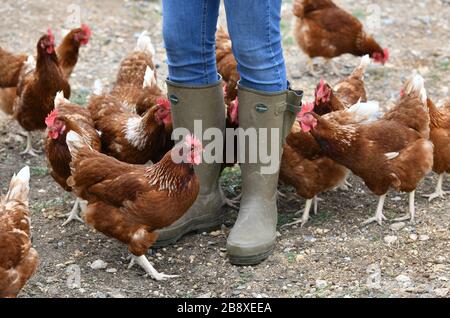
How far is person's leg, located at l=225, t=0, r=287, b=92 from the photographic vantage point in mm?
3230

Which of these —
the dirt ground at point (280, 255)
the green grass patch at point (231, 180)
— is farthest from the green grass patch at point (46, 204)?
the green grass patch at point (231, 180)

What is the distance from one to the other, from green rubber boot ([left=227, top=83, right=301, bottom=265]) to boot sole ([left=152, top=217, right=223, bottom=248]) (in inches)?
12.5

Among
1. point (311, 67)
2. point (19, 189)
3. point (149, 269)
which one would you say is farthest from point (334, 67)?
point (19, 189)

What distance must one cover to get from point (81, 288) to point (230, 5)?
5.21ft

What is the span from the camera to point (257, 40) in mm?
3297

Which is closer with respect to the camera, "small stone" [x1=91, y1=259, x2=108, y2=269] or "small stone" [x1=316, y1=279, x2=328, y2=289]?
"small stone" [x1=316, y1=279, x2=328, y2=289]

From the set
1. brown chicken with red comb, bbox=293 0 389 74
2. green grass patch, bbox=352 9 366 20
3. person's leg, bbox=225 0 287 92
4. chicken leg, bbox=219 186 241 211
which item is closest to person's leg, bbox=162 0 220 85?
person's leg, bbox=225 0 287 92

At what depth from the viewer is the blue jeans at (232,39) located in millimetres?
3260

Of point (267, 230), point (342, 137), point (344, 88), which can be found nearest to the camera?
point (267, 230)

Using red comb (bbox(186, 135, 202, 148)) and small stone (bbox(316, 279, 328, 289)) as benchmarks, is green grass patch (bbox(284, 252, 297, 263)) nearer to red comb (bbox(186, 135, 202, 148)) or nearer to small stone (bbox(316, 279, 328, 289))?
small stone (bbox(316, 279, 328, 289))

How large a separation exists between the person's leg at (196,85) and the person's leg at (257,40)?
18 centimetres

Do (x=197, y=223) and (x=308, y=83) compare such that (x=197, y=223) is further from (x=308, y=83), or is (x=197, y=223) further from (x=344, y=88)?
(x=308, y=83)

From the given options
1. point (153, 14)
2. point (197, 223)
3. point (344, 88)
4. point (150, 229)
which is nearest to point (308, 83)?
point (344, 88)

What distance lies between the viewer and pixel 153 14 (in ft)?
25.3
